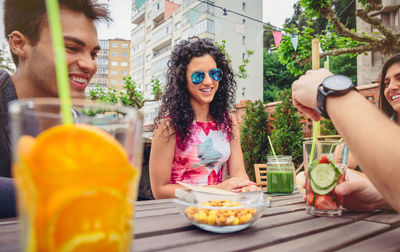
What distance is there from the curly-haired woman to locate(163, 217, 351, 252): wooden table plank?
108 cm

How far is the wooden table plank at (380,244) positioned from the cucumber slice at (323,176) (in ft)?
0.85

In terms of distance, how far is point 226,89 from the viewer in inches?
97.7

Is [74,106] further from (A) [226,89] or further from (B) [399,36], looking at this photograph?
(B) [399,36]

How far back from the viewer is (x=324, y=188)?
Answer: 105 centimetres

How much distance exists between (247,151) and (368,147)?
5.60 meters

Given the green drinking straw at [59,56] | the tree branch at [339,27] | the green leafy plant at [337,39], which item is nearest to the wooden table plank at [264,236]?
the green drinking straw at [59,56]

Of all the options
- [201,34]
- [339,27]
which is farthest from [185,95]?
[201,34]

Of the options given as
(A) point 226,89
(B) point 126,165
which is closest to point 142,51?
(A) point 226,89

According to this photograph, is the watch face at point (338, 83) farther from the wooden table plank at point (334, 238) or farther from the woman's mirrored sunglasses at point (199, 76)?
the woman's mirrored sunglasses at point (199, 76)

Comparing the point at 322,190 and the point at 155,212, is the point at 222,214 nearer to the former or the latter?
the point at 155,212

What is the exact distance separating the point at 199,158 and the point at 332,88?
4.57ft

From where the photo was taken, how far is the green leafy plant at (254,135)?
20.0ft

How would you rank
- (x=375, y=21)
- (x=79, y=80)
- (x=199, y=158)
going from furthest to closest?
(x=375, y=21) < (x=199, y=158) < (x=79, y=80)

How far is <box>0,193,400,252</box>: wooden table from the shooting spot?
0.69 metres
